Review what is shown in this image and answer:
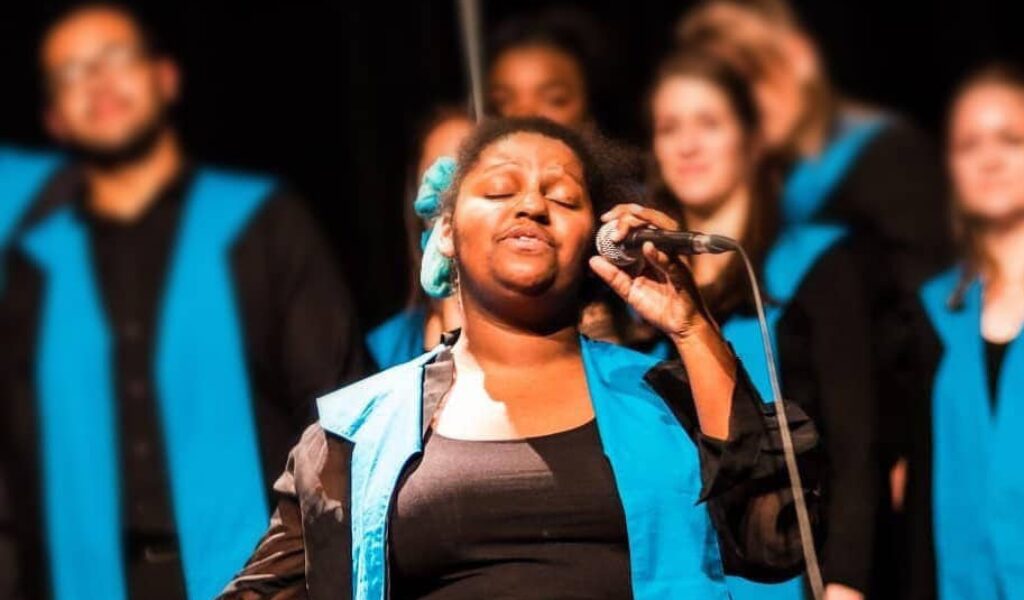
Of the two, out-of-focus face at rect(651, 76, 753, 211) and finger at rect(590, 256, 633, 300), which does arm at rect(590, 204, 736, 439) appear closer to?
finger at rect(590, 256, 633, 300)

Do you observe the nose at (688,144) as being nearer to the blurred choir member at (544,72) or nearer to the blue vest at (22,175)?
the blurred choir member at (544,72)

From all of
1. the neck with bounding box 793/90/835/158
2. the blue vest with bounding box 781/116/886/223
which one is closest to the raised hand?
the blue vest with bounding box 781/116/886/223

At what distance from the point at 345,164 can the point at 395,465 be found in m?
1.55

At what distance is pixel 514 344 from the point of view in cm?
262

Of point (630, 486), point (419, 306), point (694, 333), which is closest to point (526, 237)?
point (694, 333)

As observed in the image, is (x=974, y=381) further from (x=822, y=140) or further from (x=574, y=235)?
(x=574, y=235)

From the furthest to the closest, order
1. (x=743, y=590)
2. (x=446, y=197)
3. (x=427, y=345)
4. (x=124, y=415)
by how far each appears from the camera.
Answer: (x=124, y=415), (x=427, y=345), (x=743, y=590), (x=446, y=197)

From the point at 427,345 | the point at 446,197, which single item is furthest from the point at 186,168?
the point at 446,197

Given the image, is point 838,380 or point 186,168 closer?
point 838,380

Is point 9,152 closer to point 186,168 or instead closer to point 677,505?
point 186,168

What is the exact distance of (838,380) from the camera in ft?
11.2

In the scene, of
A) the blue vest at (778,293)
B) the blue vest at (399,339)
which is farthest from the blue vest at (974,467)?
the blue vest at (399,339)

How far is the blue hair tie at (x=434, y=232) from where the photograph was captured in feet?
9.14

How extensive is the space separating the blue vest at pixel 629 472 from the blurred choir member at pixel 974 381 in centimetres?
108
